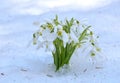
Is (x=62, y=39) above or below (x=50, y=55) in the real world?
above

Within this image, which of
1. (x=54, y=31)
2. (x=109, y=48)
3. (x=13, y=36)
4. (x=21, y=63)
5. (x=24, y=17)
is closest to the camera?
(x=54, y=31)

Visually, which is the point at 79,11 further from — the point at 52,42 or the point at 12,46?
the point at 52,42

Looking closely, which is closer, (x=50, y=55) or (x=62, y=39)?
(x=62, y=39)

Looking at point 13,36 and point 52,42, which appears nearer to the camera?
point 52,42

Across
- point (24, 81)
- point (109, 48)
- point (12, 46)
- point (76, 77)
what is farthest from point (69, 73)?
point (12, 46)
